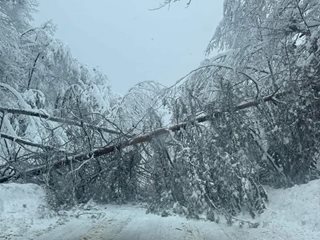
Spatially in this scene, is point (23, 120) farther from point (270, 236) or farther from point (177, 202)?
point (270, 236)

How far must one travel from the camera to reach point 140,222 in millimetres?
7605

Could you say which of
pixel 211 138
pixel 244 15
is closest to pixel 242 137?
pixel 211 138

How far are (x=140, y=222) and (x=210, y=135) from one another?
2237mm

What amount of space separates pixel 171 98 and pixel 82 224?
146 inches

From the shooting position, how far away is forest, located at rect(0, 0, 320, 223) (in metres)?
8.23

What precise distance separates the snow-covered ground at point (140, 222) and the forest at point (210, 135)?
413 mm

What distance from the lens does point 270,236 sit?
6117 mm

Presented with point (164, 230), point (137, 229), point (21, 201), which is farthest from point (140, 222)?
point (21, 201)

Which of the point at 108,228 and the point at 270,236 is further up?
the point at 108,228

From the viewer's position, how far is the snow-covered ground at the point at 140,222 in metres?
6.36

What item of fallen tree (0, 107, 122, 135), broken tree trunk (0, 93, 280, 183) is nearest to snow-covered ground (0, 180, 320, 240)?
broken tree trunk (0, 93, 280, 183)

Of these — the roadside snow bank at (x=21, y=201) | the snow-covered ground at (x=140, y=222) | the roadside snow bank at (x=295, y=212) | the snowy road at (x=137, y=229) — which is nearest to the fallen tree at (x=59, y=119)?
the roadside snow bank at (x=21, y=201)

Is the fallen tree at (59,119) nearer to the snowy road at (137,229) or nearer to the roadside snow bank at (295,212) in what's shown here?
the snowy road at (137,229)

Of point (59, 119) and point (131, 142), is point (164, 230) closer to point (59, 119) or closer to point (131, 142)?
point (131, 142)
